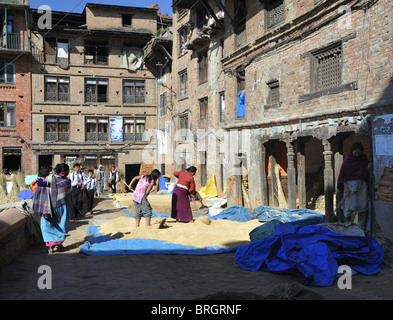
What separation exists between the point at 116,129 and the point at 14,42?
385 inches

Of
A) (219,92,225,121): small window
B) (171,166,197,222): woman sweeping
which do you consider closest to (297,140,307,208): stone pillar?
(171,166,197,222): woman sweeping

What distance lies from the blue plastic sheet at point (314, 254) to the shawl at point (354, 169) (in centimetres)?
226

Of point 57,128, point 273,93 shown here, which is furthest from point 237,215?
point 57,128

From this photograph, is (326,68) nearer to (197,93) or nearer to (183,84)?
(197,93)

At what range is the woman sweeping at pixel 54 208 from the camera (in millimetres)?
7305

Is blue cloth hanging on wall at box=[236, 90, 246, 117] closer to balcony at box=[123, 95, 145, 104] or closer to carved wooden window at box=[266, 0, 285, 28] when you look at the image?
carved wooden window at box=[266, 0, 285, 28]

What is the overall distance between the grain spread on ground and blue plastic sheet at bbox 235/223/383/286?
5.57 feet

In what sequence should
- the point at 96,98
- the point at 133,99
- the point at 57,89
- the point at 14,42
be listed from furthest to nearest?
the point at 133,99 → the point at 96,98 → the point at 57,89 → the point at 14,42

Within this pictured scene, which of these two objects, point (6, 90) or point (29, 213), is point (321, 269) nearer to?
point (29, 213)

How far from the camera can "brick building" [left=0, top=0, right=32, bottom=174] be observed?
27.7m

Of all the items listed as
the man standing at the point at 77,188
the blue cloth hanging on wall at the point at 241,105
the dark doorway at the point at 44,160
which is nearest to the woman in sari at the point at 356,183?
the blue cloth hanging on wall at the point at 241,105

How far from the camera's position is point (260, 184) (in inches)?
527

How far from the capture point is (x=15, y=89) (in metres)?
28.0
